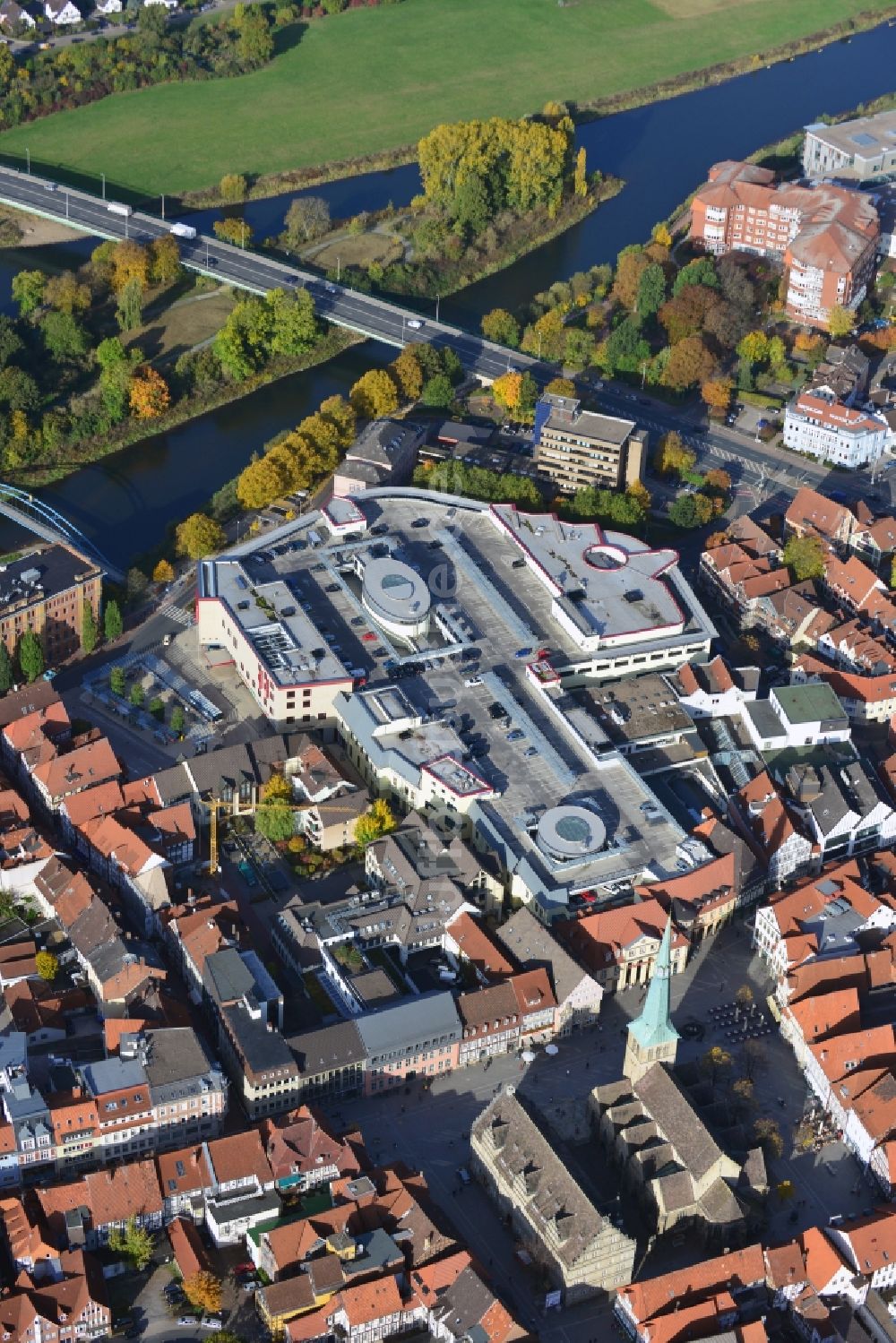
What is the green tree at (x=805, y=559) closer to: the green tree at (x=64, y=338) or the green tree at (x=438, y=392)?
the green tree at (x=438, y=392)

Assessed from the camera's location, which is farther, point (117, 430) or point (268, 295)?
point (268, 295)

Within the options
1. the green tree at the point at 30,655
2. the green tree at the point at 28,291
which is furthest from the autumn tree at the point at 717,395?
the green tree at the point at 30,655

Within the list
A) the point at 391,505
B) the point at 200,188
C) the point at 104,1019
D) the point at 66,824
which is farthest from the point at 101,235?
the point at 104,1019

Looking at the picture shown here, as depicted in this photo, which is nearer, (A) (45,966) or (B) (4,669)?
(A) (45,966)

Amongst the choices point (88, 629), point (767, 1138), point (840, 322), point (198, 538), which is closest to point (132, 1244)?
point (767, 1138)

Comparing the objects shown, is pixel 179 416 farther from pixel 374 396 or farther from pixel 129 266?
pixel 129 266

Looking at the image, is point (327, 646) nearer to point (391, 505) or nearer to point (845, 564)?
point (391, 505)
